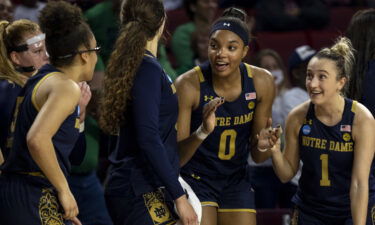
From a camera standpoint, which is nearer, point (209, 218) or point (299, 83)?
point (209, 218)

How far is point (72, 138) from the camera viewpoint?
3.64 metres

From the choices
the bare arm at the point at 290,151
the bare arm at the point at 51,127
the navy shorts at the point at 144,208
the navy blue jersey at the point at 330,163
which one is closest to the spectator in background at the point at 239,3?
the bare arm at the point at 290,151

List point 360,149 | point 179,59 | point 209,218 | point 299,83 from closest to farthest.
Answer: point 360,149 → point 209,218 → point 299,83 → point 179,59

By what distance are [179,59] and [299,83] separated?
120 cm

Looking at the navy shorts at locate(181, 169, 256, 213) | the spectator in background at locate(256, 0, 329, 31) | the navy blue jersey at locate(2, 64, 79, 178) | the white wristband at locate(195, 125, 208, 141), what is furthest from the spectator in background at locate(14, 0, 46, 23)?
the navy blue jersey at locate(2, 64, 79, 178)

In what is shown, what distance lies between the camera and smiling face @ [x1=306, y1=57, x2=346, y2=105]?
169 inches

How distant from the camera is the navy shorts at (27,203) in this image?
3.54 m

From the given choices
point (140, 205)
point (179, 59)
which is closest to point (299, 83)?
point (179, 59)

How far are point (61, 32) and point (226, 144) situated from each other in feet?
4.38

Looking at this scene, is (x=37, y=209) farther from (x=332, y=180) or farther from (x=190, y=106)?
(x=332, y=180)

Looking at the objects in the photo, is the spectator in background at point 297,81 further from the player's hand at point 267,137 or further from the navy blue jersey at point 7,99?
the navy blue jersey at point 7,99

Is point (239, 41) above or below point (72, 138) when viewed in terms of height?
above

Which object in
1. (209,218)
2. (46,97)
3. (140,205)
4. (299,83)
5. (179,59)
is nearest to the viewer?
(46,97)

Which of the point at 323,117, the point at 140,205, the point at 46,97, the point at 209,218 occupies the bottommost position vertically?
the point at 209,218
